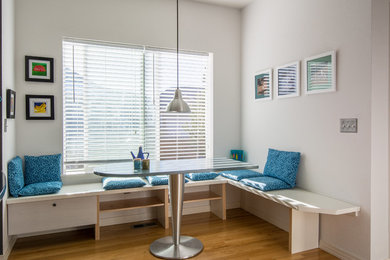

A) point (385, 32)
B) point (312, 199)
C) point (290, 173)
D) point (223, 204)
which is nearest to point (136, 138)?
point (223, 204)

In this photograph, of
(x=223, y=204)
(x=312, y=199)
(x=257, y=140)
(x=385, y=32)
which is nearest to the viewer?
(x=385, y=32)

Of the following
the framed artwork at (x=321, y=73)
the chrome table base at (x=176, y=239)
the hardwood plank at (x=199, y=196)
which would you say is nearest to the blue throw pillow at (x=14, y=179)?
the chrome table base at (x=176, y=239)

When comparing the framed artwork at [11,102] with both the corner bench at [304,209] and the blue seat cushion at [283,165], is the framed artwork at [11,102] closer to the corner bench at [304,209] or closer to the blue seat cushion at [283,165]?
the corner bench at [304,209]

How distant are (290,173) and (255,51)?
1795 millimetres

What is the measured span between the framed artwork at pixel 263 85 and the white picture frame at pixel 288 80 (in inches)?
4.8

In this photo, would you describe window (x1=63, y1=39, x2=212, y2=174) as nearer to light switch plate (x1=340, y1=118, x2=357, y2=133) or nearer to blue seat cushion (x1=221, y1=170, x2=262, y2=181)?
blue seat cushion (x1=221, y1=170, x2=262, y2=181)

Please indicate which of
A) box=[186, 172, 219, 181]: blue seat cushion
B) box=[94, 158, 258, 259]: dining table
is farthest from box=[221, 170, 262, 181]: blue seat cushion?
box=[94, 158, 258, 259]: dining table

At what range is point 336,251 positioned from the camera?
2574 millimetres

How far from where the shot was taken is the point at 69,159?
10.8ft

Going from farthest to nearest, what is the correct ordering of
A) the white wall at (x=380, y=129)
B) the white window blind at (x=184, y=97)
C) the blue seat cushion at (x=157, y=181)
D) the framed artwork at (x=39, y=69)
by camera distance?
the white window blind at (x=184, y=97), the blue seat cushion at (x=157, y=181), the framed artwork at (x=39, y=69), the white wall at (x=380, y=129)

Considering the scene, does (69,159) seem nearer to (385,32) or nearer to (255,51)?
(255,51)

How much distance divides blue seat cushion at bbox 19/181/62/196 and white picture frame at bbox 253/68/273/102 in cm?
268

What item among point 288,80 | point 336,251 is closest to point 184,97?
point 288,80

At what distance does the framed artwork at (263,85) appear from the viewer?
3474 mm
